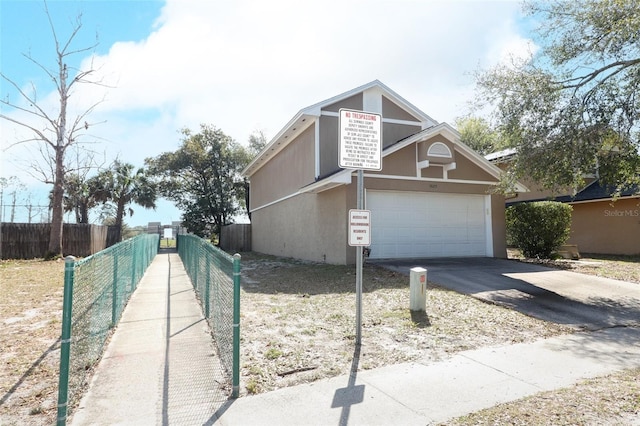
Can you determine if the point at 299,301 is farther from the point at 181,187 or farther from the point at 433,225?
the point at 181,187

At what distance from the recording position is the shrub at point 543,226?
14211mm

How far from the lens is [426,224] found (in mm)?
13477

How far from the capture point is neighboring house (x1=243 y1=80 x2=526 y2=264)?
12.8m

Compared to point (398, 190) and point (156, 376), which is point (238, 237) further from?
point (156, 376)

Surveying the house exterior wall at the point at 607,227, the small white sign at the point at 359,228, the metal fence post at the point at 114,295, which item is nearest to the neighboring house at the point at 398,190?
the small white sign at the point at 359,228

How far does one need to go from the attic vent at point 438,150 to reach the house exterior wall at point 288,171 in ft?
14.0

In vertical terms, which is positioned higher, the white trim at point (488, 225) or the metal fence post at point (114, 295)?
the white trim at point (488, 225)

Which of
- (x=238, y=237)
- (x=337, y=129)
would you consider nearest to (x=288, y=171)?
(x=337, y=129)

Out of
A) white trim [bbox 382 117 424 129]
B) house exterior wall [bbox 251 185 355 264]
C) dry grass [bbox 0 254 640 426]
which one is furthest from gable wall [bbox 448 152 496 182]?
dry grass [bbox 0 254 640 426]

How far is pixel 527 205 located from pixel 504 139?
460 cm

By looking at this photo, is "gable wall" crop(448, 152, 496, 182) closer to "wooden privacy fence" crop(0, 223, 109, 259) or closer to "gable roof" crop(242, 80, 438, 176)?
"gable roof" crop(242, 80, 438, 176)

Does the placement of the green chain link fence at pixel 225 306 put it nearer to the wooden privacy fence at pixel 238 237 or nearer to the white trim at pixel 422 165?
the white trim at pixel 422 165

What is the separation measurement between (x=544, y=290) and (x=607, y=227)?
12.5 m

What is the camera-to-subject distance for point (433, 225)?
13562mm
